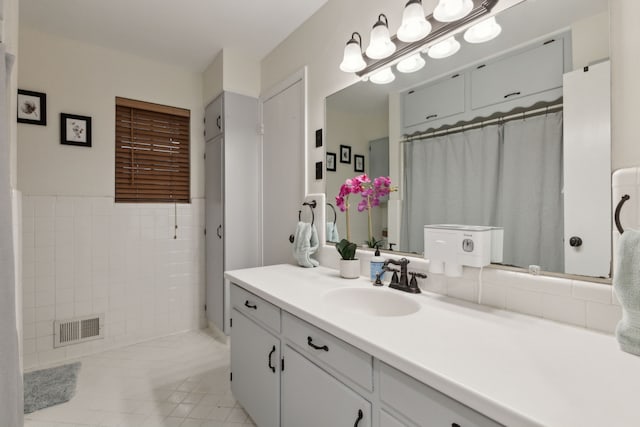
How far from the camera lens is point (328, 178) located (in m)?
2.04

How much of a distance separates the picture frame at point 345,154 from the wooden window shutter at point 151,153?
177 centimetres

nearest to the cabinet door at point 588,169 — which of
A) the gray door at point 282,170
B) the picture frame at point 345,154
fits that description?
the picture frame at point 345,154

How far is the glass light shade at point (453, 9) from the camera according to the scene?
1222 mm

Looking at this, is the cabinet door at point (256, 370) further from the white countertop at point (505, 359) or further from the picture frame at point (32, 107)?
the picture frame at point (32, 107)

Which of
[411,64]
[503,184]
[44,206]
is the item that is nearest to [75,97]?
[44,206]

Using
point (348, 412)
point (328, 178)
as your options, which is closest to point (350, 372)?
point (348, 412)

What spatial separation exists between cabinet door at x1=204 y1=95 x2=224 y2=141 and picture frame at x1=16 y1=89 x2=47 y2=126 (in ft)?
3.88

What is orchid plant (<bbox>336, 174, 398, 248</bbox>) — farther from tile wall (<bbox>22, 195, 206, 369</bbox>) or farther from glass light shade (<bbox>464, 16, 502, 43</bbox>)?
tile wall (<bbox>22, 195, 206, 369</bbox>)

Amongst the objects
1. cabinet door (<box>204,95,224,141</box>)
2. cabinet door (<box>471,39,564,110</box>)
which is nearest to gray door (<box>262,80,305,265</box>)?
cabinet door (<box>204,95,224,141</box>)

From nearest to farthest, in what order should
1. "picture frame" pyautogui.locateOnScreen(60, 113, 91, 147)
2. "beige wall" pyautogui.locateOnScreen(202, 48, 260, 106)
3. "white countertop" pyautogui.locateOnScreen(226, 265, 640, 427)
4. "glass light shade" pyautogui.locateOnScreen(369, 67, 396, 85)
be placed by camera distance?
"white countertop" pyautogui.locateOnScreen(226, 265, 640, 427)
"glass light shade" pyautogui.locateOnScreen(369, 67, 396, 85)
"picture frame" pyautogui.locateOnScreen(60, 113, 91, 147)
"beige wall" pyautogui.locateOnScreen(202, 48, 260, 106)

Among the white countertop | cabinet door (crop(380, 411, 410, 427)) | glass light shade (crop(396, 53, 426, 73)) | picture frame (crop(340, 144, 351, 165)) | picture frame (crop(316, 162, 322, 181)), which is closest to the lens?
the white countertop

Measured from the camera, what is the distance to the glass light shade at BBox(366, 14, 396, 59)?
1514mm

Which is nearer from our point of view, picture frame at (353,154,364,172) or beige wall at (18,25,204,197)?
picture frame at (353,154,364,172)

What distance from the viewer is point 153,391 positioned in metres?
2.03
